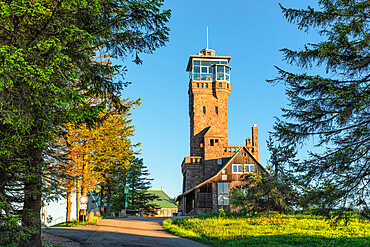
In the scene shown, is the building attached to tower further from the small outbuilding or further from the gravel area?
the gravel area

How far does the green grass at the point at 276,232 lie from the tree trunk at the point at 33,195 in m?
7.68

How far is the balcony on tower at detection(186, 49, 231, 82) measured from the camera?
5338 centimetres

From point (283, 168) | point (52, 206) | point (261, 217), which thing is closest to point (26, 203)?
point (283, 168)

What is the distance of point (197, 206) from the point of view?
41156 millimetres

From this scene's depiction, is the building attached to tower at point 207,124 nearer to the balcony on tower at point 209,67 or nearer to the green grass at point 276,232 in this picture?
the balcony on tower at point 209,67

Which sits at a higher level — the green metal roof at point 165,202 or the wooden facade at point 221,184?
the wooden facade at point 221,184

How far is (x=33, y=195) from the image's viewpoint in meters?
8.90

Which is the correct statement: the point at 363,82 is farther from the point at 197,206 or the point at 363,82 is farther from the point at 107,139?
the point at 197,206

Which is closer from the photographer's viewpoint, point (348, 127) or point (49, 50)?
point (49, 50)

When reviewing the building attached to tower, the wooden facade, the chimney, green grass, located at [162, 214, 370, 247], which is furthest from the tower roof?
green grass, located at [162, 214, 370, 247]

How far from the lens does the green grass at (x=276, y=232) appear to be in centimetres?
1446

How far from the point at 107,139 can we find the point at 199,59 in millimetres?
31498

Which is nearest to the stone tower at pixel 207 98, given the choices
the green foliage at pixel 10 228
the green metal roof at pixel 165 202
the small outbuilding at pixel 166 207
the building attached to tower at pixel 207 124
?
the building attached to tower at pixel 207 124

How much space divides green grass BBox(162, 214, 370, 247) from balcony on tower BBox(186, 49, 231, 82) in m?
34.1
